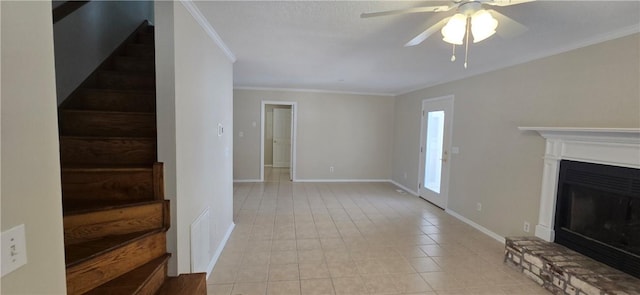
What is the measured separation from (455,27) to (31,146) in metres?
1.89

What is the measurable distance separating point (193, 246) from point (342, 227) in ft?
6.73

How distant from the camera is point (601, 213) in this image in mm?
2455

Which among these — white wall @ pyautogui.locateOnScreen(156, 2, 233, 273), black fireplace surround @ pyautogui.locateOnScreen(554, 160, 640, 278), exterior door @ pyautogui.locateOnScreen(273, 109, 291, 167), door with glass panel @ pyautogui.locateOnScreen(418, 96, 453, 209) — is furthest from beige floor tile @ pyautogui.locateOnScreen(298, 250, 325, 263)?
exterior door @ pyautogui.locateOnScreen(273, 109, 291, 167)

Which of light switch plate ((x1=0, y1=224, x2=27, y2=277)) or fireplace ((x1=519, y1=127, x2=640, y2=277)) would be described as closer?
light switch plate ((x1=0, y1=224, x2=27, y2=277))

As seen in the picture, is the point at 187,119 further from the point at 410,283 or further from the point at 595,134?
the point at 595,134

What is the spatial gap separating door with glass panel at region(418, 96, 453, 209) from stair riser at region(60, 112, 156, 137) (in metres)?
4.08

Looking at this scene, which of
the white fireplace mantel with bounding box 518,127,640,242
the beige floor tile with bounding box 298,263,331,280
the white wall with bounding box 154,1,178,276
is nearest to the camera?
the white wall with bounding box 154,1,178,276

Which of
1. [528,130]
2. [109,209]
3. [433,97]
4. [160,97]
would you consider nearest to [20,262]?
[109,209]

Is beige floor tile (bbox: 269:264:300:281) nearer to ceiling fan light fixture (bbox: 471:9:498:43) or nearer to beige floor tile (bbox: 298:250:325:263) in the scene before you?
beige floor tile (bbox: 298:250:325:263)

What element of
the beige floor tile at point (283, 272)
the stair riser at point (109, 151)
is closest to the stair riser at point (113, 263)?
the stair riser at point (109, 151)

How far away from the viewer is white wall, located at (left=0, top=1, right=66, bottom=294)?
25.5 inches

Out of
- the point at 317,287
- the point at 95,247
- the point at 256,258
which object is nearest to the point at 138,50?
the point at 95,247

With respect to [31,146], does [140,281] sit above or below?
below

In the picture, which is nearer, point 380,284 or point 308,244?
point 380,284
